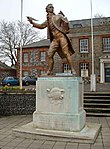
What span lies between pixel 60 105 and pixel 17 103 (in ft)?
18.8

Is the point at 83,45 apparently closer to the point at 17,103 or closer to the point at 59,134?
the point at 17,103

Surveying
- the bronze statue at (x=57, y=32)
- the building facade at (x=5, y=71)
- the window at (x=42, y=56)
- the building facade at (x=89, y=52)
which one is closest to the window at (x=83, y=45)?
the building facade at (x=89, y=52)

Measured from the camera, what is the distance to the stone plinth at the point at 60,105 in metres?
6.75

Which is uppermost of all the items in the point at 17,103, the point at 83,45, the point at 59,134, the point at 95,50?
the point at 83,45

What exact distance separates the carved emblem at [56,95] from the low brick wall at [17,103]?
525 cm

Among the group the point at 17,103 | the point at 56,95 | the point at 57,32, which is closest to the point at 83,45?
the point at 17,103

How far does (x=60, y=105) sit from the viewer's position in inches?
270

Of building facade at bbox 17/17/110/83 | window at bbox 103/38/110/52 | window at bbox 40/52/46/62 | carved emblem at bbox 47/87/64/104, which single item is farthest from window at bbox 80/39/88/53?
carved emblem at bbox 47/87/64/104

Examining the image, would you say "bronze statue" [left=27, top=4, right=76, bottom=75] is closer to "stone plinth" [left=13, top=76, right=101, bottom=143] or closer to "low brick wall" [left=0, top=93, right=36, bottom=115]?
"stone plinth" [left=13, top=76, right=101, bottom=143]

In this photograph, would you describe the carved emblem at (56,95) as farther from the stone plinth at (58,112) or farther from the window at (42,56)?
the window at (42,56)

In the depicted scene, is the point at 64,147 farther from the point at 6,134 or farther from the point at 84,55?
the point at 84,55

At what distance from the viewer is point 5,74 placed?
44.8 m

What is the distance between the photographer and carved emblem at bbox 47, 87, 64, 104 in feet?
22.5

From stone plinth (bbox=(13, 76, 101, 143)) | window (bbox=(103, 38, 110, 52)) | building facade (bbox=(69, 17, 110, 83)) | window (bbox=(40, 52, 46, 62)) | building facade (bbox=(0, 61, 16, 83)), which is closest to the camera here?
stone plinth (bbox=(13, 76, 101, 143))
